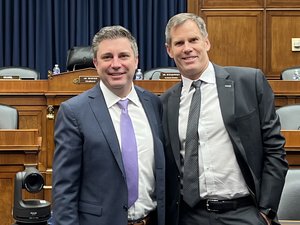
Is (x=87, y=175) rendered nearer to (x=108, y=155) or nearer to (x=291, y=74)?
(x=108, y=155)

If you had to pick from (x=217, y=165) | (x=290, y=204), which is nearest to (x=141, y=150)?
(x=217, y=165)

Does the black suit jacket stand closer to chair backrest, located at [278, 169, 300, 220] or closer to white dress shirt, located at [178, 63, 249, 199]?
white dress shirt, located at [178, 63, 249, 199]

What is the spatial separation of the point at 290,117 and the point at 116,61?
9.09ft

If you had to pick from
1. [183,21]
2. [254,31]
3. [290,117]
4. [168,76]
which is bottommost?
[290,117]

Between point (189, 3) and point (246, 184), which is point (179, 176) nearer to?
point (246, 184)

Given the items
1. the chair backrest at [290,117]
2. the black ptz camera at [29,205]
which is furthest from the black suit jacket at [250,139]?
the chair backrest at [290,117]

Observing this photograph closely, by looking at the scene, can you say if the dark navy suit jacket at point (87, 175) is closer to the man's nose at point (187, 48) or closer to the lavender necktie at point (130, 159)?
the lavender necktie at point (130, 159)

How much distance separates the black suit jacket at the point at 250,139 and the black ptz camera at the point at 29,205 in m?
0.61

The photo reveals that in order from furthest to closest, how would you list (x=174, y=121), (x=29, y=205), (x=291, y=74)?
(x=291, y=74) < (x=29, y=205) < (x=174, y=121)

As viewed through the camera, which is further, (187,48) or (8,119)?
(8,119)

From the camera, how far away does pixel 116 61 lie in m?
2.24

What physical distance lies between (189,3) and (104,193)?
5.96 metres

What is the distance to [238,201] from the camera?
2418 millimetres

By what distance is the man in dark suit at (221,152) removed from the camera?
2.40 metres
